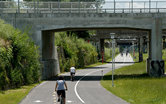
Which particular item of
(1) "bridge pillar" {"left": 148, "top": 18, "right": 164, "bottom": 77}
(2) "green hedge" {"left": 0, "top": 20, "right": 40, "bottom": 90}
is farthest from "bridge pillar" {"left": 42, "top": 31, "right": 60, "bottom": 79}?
(1) "bridge pillar" {"left": 148, "top": 18, "right": 164, "bottom": 77}

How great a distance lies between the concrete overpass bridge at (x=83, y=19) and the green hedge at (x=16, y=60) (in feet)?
17.6

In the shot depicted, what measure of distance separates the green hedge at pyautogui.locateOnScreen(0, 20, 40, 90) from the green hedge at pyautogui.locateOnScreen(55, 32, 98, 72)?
68.0 feet

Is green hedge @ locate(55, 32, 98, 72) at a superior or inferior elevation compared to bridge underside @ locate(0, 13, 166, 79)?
inferior

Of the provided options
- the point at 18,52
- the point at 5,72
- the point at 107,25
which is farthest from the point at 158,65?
the point at 5,72

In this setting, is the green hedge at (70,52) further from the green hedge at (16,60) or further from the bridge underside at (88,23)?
the green hedge at (16,60)

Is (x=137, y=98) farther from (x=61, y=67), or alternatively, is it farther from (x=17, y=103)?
(x=61, y=67)

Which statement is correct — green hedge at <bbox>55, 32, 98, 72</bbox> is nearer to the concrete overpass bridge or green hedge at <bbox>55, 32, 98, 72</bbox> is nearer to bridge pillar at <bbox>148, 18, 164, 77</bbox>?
the concrete overpass bridge

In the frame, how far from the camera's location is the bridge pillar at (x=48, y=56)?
42209 mm

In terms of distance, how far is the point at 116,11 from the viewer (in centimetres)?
4231

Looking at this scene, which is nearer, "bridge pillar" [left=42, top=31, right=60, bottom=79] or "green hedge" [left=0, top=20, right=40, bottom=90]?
"green hedge" [left=0, top=20, right=40, bottom=90]

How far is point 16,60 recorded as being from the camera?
105ft

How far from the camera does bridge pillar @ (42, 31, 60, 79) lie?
4221 centimetres

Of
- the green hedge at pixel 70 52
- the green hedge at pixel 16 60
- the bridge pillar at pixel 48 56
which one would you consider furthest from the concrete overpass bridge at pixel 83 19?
the green hedge at pixel 70 52

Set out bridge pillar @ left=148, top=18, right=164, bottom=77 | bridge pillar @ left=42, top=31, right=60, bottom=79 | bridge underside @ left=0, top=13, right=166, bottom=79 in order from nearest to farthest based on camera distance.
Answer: bridge underside @ left=0, top=13, right=166, bottom=79 < bridge pillar @ left=148, top=18, right=164, bottom=77 < bridge pillar @ left=42, top=31, right=60, bottom=79
